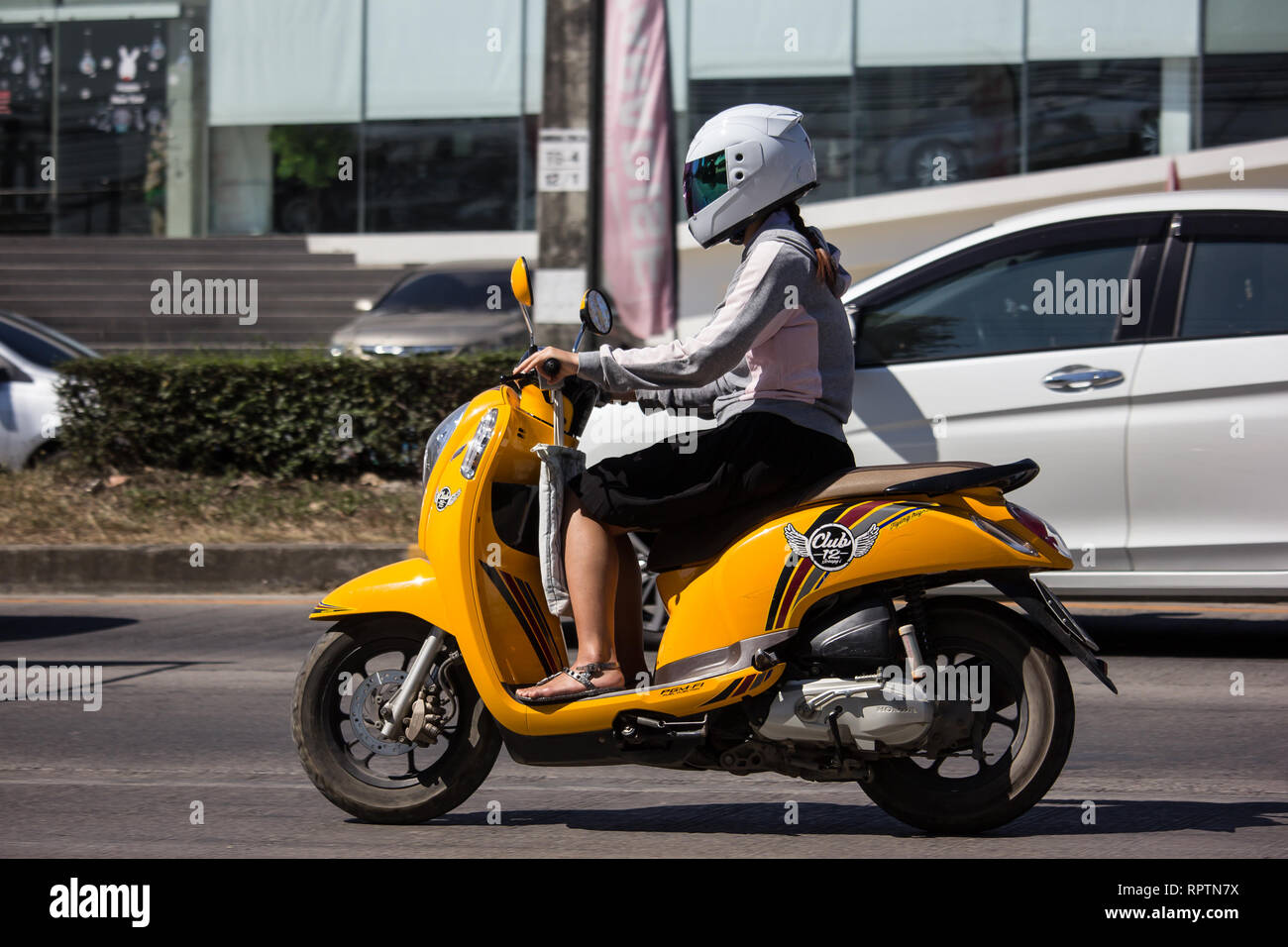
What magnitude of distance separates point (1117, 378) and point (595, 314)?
11.8 ft

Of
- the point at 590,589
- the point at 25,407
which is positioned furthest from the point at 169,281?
the point at 590,589

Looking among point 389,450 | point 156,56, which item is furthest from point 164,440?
point 156,56

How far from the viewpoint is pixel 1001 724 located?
169 inches

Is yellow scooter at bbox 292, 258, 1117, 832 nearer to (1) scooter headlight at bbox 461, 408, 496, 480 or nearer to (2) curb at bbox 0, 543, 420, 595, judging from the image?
(1) scooter headlight at bbox 461, 408, 496, 480

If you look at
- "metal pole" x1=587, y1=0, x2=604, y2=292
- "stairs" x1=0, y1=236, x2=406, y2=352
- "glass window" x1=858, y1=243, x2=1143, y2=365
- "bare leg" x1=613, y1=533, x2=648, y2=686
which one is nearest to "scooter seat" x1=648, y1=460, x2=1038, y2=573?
"bare leg" x1=613, y1=533, x2=648, y2=686

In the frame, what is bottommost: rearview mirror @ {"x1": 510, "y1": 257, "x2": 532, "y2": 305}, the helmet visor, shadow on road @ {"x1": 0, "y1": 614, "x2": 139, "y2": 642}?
shadow on road @ {"x1": 0, "y1": 614, "x2": 139, "y2": 642}

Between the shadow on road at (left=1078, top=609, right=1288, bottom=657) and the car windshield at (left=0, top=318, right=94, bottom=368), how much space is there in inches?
Answer: 294

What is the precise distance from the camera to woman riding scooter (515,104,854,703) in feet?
13.8

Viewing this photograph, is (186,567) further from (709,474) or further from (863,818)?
(709,474)

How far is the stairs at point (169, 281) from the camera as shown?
72.3 feet

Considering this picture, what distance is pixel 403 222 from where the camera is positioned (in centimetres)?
2420

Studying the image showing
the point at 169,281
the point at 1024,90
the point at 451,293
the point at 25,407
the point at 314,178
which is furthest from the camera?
the point at 314,178

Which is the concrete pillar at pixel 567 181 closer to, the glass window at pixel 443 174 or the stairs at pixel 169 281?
the stairs at pixel 169 281

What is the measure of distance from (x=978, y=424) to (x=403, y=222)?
18060 millimetres
